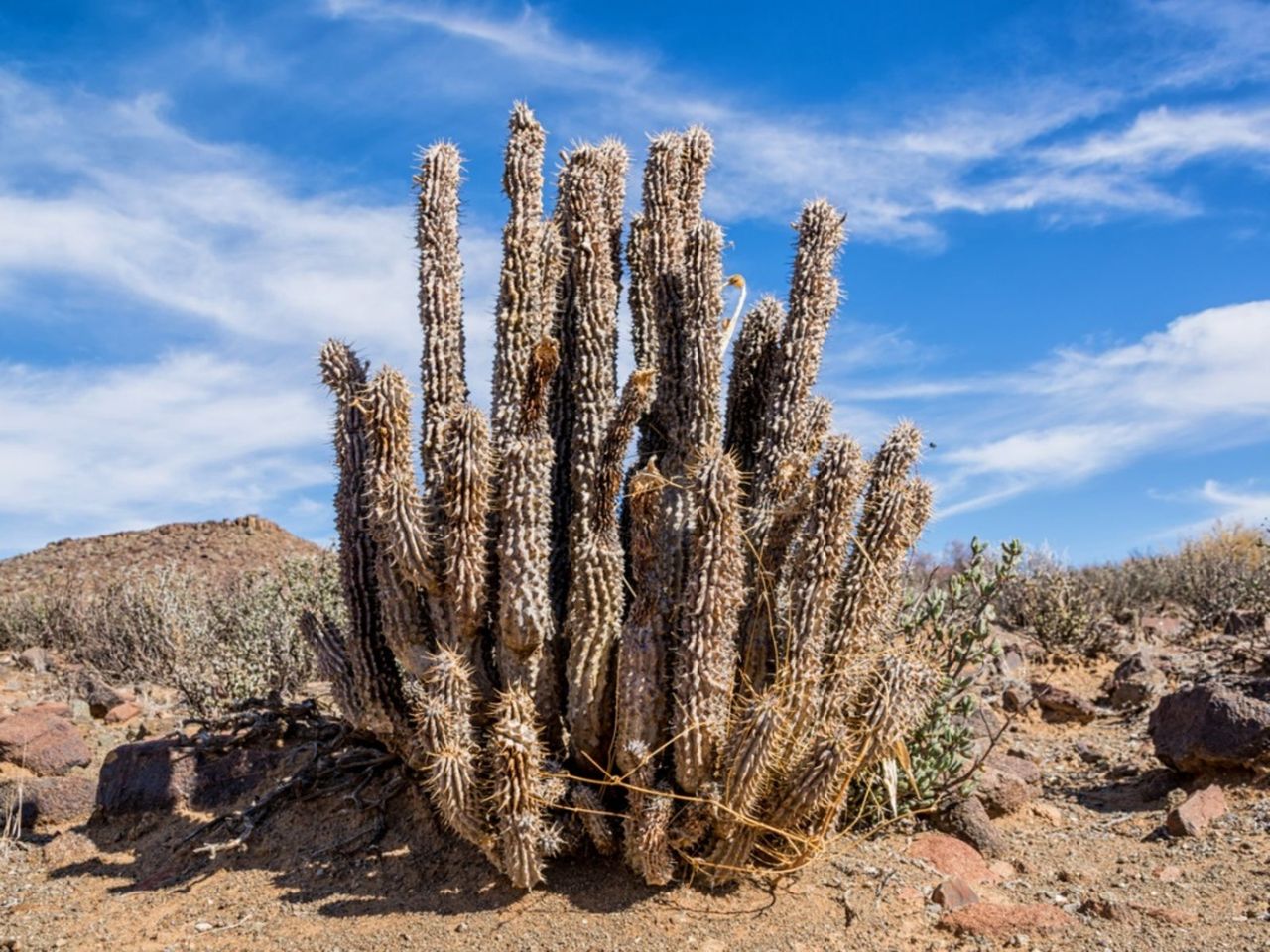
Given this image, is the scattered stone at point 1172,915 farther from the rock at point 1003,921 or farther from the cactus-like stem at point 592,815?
the cactus-like stem at point 592,815

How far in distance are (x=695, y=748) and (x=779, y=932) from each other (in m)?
0.90

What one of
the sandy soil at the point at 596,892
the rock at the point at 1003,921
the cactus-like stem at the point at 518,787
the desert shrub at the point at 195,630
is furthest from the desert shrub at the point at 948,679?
the desert shrub at the point at 195,630

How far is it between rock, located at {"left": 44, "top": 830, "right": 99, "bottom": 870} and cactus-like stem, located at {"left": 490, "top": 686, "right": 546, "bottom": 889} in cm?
342

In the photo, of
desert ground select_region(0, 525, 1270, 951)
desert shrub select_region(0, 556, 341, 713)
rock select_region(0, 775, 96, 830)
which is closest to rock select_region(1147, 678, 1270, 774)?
desert ground select_region(0, 525, 1270, 951)

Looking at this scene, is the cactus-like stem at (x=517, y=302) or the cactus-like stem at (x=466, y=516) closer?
the cactus-like stem at (x=466, y=516)

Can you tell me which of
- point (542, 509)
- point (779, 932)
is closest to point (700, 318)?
point (542, 509)

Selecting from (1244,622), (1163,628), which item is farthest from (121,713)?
(1163,628)

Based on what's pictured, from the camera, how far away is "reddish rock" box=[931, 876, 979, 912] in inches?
216

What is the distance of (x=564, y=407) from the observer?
237 inches

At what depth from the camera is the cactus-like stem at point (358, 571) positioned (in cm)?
628

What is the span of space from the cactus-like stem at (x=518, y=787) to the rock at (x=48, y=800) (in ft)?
13.7

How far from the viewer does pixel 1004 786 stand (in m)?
7.32

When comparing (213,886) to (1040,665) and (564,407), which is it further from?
(1040,665)

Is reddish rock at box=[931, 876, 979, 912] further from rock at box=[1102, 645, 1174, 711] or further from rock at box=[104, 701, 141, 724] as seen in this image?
rock at box=[104, 701, 141, 724]
